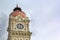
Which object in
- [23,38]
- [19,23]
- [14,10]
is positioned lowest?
[23,38]

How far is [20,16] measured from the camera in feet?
212

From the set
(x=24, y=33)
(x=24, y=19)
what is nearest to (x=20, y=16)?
(x=24, y=19)

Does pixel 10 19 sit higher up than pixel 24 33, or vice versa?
pixel 10 19

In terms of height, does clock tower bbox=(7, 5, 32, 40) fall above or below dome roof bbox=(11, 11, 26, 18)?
below

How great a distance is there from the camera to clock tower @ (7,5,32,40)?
6075 centimetres

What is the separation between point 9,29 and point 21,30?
323 cm

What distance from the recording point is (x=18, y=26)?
62500 mm

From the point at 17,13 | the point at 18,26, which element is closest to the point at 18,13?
the point at 17,13

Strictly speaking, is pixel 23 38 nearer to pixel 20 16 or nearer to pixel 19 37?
pixel 19 37

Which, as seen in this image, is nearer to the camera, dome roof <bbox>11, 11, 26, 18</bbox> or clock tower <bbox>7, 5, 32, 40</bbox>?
clock tower <bbox>7, 5, 32, 40</bbox>

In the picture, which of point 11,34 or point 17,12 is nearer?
point 11,34

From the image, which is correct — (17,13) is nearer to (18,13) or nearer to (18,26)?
(18,13)

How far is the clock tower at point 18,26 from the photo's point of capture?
60750 millimetres

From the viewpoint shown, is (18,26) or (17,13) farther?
(17,13)
